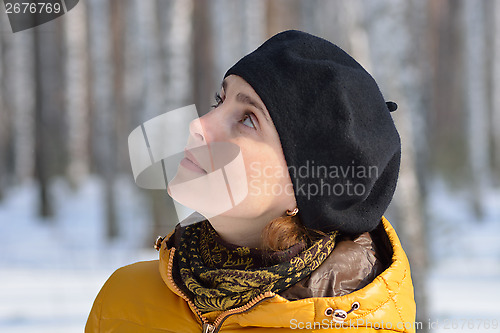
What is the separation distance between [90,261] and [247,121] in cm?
533

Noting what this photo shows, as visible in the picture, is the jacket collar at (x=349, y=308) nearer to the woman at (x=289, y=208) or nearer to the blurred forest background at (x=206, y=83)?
the woman at (x=289, y=208)

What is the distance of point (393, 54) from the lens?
140 inches

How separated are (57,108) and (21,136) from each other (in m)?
5.97

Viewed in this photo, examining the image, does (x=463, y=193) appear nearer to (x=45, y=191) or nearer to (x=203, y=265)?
(x=45, y=191)

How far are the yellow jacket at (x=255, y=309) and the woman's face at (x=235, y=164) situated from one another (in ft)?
0.78

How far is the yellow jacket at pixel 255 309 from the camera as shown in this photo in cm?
126

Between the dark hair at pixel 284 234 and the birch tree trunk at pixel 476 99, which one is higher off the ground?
the dark hair at pixel 284 234

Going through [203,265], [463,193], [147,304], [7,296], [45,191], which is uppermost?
[203,265]

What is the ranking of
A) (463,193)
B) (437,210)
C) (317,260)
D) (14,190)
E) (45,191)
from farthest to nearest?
1. (14,190)
2. (463,193)
3. (437,210)
4. (45,191)
5. (317,260)

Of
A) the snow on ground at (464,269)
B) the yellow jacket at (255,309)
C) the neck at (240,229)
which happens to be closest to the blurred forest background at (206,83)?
the snow on ground at (464,269)

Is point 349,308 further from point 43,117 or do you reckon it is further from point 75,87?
point 43,117

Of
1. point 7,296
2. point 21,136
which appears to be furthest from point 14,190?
point 7,296

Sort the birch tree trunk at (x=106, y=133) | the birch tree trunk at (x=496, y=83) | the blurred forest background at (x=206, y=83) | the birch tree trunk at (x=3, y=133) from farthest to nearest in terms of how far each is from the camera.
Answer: the birch tree trunk at (x=3, y=133) → the birch tree trunk at (x=496, y=83) → the birch tree trunk at (x=106, y=133) → the blurred forest background at (x=206, y=83)

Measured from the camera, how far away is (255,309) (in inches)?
50.5
